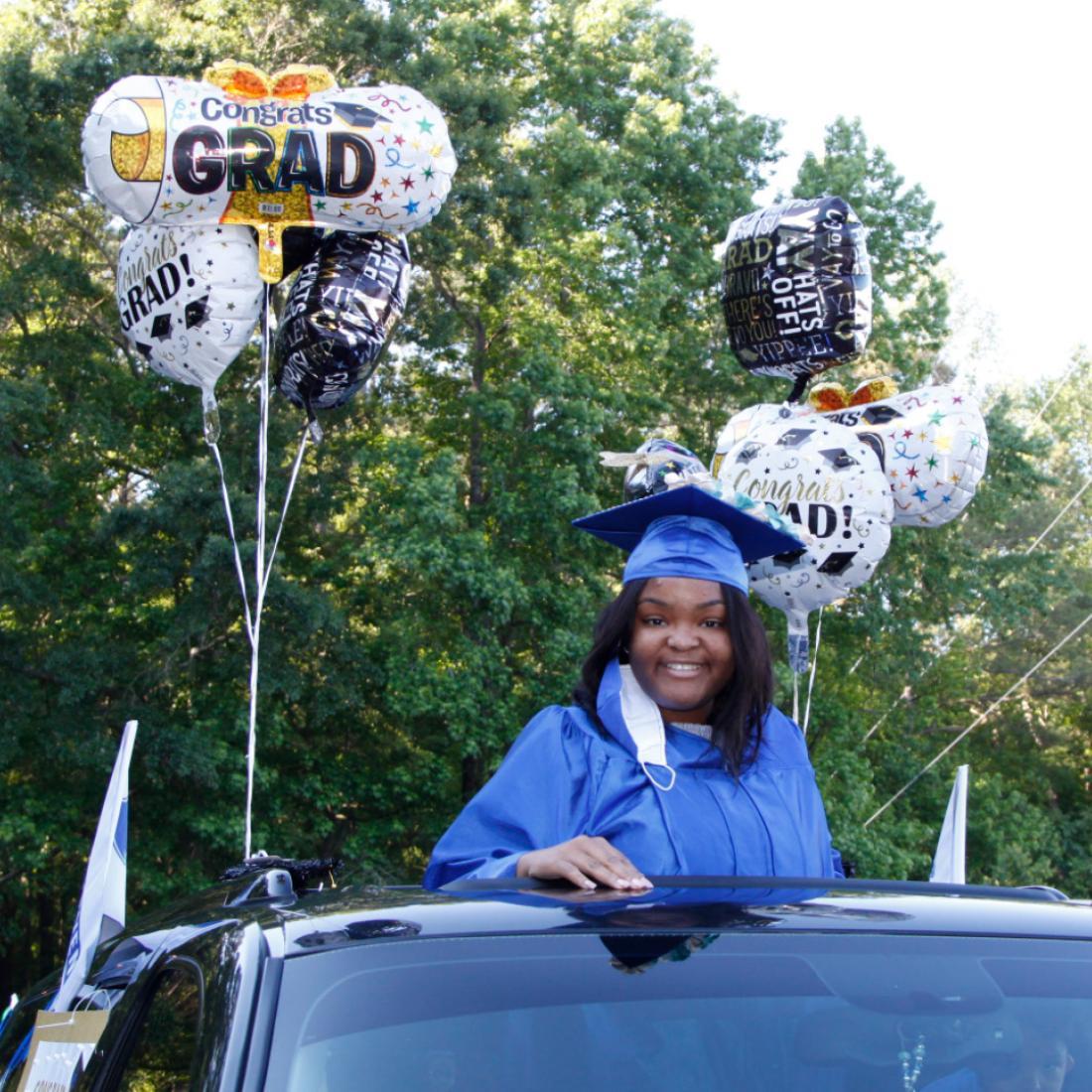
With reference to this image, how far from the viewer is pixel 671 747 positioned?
9.43 feet

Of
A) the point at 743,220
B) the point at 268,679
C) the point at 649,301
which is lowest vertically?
the point at 268,679

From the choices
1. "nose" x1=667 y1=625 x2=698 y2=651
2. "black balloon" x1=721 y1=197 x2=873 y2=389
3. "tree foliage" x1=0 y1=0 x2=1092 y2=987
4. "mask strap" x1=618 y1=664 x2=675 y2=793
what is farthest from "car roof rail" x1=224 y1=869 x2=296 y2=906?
"tree foliage" x1=0 y1=0 x2=1092 y2=987

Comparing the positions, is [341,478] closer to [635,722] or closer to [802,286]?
[802,286]

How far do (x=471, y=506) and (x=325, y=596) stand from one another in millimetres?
1899

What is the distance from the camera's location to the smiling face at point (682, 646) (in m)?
2.97

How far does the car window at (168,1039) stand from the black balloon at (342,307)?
480 cm

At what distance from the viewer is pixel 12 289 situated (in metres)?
15.0

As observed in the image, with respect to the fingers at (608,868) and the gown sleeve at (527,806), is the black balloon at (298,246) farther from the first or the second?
the fingers at (608,868)

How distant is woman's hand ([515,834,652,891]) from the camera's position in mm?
2109

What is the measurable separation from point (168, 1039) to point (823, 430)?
194 inches

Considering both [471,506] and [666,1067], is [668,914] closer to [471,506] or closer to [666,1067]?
[666,1067]

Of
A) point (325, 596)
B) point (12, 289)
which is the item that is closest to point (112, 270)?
point (12, 289)

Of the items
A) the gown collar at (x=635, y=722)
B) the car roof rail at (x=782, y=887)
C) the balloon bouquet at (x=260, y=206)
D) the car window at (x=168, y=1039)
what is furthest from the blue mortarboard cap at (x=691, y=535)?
the balloon bouquet at (x=260, y=206)

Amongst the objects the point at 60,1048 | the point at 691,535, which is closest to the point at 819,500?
the point at 691,535
